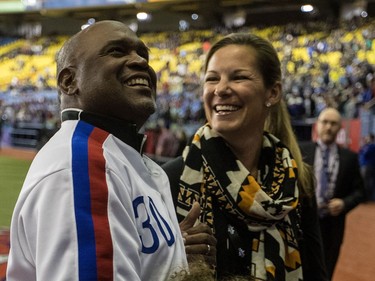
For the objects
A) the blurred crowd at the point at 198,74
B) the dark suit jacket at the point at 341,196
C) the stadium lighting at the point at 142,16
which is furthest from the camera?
the stadium lighting at the point at 142,16

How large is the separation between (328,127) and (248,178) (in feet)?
6.74

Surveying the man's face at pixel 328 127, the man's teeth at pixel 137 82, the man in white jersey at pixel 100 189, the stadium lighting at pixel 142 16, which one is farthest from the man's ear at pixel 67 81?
the stadium lighting at pixel 142 16

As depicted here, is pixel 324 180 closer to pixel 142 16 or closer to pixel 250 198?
pixel 250 198

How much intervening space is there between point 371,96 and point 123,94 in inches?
394

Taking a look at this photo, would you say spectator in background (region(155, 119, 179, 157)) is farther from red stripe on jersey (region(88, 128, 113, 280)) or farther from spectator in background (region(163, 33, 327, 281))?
red stripe on jersey (region(88, 128, 113, 280))

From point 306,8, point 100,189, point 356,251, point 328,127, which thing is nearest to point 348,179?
point 328,127

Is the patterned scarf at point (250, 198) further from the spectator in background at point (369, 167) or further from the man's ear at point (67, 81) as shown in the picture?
the spectator in background at point (369, 167)

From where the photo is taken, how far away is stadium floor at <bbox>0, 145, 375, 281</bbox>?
390cm

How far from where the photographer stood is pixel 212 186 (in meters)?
1.42

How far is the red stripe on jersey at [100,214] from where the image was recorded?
72 centimetres

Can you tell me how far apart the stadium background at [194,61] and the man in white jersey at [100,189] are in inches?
107

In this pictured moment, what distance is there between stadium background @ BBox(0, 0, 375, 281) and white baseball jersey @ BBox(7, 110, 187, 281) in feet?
9.11

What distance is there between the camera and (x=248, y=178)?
1.43m

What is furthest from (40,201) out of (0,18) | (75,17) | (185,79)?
(0,18)
